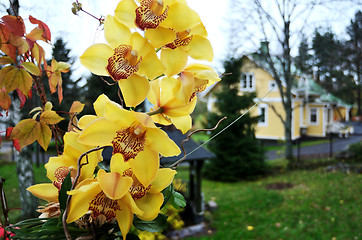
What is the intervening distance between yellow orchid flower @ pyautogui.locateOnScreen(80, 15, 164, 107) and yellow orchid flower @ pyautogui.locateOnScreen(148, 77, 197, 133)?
0.07 ft

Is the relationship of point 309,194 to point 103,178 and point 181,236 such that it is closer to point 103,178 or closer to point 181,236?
point 181,236

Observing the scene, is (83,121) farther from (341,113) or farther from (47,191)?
(341,113)

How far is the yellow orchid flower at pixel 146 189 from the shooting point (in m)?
0.26

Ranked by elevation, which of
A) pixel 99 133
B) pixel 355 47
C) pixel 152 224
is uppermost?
pixel 355 47

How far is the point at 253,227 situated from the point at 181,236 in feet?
2.97

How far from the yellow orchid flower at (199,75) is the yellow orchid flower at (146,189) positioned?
0.09 metres

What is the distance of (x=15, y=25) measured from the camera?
41 centimetres

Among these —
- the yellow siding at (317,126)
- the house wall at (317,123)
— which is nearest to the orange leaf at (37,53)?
the house wall at (317,123)

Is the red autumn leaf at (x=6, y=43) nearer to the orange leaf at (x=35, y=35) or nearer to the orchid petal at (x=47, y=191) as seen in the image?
the orange leaf at (x=35, y=35)

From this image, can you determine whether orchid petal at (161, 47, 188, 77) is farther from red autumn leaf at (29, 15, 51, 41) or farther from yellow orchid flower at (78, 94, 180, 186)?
red autumn leaf at (29, 15, 51, 41)

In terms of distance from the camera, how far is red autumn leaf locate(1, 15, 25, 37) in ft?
1.29

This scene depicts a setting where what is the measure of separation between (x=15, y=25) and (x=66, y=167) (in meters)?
0.25

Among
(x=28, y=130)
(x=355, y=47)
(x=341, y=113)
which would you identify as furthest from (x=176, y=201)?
(x=341, y=113)

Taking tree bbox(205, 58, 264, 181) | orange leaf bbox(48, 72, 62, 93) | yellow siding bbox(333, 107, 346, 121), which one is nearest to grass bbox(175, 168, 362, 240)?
tree bbox(205, 58, 264, 181)
